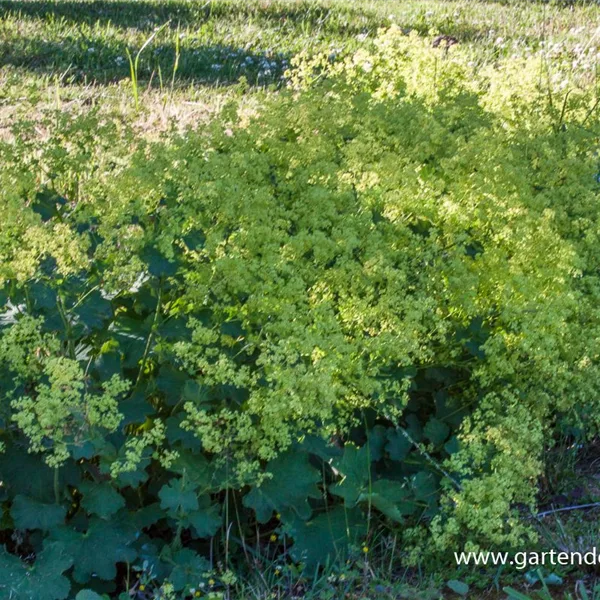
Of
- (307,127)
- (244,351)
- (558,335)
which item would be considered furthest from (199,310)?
(558,335)

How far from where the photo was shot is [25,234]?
2.39m

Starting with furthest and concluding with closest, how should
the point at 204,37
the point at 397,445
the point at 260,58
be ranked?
the point at 204,37, the point at 260,58, the point at 397,445

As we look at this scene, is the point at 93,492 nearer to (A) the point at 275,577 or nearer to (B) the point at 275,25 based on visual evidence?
(A) the point at 275,577

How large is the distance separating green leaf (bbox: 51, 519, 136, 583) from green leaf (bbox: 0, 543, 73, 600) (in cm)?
7

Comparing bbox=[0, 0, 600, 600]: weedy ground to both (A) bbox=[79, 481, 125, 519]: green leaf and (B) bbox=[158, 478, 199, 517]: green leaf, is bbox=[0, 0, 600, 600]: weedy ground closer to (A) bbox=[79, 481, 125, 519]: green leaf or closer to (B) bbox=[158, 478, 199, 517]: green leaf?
(B) bbox=[158, 478, 199, 517]: green leaf

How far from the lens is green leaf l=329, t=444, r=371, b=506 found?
8.63ft

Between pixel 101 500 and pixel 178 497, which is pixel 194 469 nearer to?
pixel 178 497

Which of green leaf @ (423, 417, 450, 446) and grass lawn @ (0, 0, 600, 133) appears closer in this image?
green leaf @ (423, 417, 450, 446)

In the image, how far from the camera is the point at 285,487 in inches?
100

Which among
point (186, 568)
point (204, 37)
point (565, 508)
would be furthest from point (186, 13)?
point (186, 568)

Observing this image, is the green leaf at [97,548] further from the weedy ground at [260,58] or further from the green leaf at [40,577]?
the weedy ground at [260,58]

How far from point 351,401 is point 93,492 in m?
0.72

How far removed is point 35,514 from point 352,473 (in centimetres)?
85

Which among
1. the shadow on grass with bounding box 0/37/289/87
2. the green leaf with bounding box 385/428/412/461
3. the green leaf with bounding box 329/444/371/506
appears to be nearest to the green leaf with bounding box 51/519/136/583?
the green leaf with bounding box 329/444/371/506
